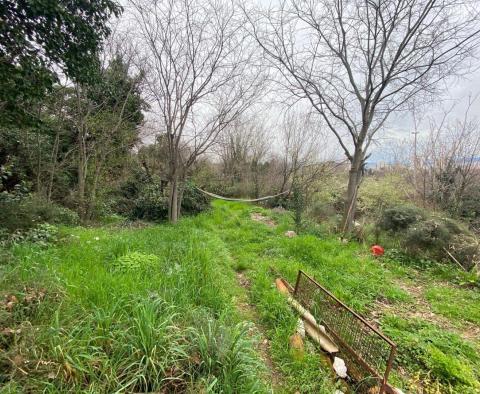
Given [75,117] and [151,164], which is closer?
[75,117]

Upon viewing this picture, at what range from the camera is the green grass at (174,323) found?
148 centimetres

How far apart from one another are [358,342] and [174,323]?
179 cm

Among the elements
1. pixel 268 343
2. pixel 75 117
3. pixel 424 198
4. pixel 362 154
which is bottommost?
pixel 268 343

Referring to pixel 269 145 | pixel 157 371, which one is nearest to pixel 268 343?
pixel 157 371

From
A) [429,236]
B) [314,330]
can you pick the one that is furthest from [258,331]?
[429,236]

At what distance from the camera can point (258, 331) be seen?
277 cm

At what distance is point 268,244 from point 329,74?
5.03m

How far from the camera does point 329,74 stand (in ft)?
21.5

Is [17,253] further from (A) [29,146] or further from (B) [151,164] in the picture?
(B) [151,164]

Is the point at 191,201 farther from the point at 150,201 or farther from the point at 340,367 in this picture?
the point at 340,367

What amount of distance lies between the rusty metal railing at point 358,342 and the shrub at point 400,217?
4138mm

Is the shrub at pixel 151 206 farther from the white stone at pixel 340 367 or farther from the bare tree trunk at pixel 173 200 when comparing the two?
the white stone at pixel 340 367

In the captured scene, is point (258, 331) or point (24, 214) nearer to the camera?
point (258, 331)

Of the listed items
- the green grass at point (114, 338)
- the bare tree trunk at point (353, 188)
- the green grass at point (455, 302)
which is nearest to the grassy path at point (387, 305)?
the green grass at point (455, 302)
